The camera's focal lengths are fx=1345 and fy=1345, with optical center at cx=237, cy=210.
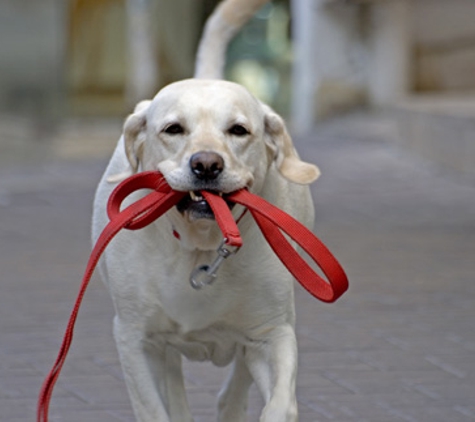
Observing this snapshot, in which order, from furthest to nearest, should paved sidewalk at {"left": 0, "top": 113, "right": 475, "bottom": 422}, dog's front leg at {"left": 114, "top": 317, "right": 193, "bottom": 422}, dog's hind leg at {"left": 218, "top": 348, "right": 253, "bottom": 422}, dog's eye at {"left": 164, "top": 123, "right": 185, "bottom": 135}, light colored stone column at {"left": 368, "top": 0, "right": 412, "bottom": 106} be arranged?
light colored stone column at {"left": 368, "top": 0, "right": 412, "bottom": 106}
paved sidewalk at {"left": 0, "top": 113, "right": 475, "bottom": 422}
dog's hind leg at {"left": 218, "top": 348, "right": 253, "bottom": 422}
dog's front leg at {"left": 114, "top": 317, "right": 193, "bottom": 422}
dog's eye at {"left": 164, "top": 123, "right": 185, "bottom": 135}

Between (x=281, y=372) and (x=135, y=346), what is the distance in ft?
1.59

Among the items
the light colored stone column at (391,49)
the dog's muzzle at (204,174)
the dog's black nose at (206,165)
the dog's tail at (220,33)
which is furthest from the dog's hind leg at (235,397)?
the light colored stone column at (391,49)

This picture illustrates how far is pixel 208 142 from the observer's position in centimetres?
386

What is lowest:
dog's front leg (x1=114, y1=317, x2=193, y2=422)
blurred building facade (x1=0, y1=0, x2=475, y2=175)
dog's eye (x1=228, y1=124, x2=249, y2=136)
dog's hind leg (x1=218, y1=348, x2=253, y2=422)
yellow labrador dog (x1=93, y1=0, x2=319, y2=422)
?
blurred building facade (x1=0, y1=0, x2=475, y2=175)

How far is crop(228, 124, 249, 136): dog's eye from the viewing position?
398cm

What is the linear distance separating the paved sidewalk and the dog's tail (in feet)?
4.02

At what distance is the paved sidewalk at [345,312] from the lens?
500 centimetres

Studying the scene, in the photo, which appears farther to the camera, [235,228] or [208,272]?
[208,272]

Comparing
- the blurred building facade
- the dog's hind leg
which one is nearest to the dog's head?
the dog's hind leg

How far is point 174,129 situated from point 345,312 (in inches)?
A: 109

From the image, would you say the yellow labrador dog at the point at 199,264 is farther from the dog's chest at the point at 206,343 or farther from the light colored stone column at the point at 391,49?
the light colored stone column at the point at 391,49

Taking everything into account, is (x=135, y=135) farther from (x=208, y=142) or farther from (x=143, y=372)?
(x=143, y=372)

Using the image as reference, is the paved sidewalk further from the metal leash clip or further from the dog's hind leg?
the metal leash clip

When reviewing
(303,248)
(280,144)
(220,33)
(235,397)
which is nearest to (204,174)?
(303,248)
